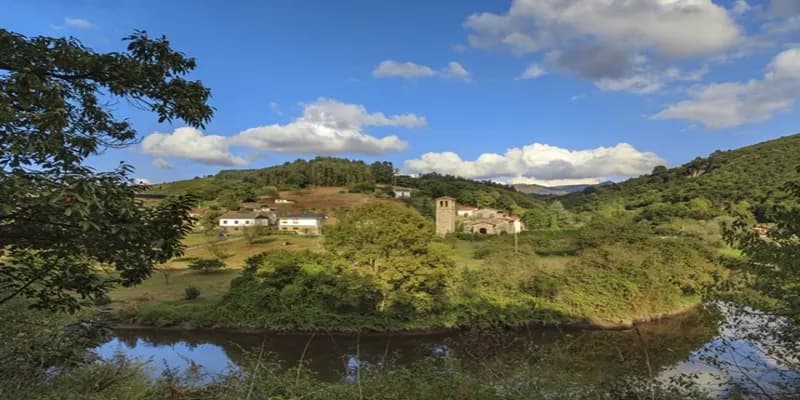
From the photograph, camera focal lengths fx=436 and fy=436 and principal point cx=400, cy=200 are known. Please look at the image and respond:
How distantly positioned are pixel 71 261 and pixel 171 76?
5.81 feet

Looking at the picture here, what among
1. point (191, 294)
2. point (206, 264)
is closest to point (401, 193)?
point (206, 264)

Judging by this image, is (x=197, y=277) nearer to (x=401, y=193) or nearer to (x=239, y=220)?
(x=239, y=220)

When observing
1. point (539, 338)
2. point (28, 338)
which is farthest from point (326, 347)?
point (28, 338)

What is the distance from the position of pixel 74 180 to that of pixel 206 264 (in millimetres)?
33467

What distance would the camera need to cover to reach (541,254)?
35750 millimetres

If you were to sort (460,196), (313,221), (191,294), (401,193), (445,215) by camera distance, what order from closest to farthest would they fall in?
(191,294)
(445,215)
(313,221)
(401,193)
(460,196)

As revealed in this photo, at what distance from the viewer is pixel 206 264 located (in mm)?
33156

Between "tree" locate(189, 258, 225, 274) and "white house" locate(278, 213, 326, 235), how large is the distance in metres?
25.2

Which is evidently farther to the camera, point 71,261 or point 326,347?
point 326,347

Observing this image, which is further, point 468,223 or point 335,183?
point 335,183

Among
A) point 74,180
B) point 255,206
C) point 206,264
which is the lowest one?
point 206,264

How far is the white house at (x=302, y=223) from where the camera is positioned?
60.3 metres

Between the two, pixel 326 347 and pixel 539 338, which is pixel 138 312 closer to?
pixel 326 347

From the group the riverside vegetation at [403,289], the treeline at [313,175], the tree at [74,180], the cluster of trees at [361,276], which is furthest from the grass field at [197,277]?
the treeline at [313,175]
